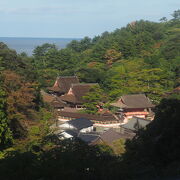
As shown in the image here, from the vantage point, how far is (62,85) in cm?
2883

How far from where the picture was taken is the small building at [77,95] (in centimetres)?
2492

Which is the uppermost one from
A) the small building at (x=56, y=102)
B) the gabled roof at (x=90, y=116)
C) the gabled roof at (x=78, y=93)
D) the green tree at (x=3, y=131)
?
the green tree at (x=3, y=131)

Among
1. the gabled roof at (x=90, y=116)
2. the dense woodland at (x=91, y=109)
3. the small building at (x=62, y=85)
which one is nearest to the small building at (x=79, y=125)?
the dense woodland at (x=91, y=109)

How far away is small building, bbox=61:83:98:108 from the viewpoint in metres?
24.9

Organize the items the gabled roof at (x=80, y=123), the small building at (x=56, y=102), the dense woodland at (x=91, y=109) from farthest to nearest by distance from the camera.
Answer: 1. the small building at (x=56, y=102)
2. the gabled roof at (x=80, y=123)
3. the dense woodland at (x=91, y=109)

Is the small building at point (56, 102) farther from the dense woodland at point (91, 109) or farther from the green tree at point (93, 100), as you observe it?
the dense woodland at point (91, 109)

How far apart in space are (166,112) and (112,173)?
279 cm

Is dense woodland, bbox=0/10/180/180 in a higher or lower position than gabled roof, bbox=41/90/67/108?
higher

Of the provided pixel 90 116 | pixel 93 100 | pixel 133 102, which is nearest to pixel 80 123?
pixel 90 116

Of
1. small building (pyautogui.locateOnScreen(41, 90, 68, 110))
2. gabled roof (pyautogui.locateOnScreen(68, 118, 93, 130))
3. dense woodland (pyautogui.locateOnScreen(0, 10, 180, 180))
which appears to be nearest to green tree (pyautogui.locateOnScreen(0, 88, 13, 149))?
dense woodland (pyautogui.locateOnScreen(0, 10, 180, 180))

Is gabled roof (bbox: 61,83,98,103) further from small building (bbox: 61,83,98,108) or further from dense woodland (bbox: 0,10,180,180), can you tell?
dense woodland (bbox: 0,10,180,180)

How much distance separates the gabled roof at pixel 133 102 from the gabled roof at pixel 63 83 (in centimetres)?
691

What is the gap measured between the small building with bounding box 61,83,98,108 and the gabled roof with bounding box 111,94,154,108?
3089 millimetres

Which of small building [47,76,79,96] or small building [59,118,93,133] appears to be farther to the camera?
small building [47,76,79,96]
